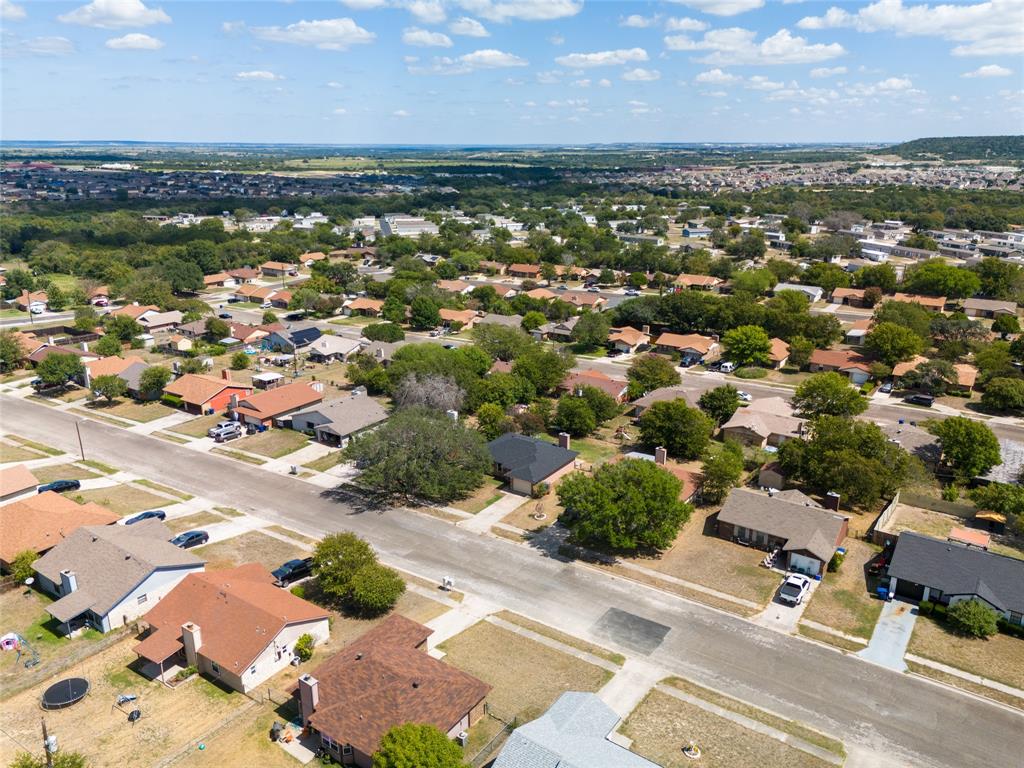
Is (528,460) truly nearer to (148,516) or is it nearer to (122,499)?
(148,516)

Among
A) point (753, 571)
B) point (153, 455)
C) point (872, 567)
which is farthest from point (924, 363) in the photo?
point (153, 455)

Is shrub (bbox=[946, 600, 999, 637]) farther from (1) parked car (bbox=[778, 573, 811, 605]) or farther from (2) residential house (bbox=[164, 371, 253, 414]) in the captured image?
(2) residential house (bbox=[164, 371, 253, 414])

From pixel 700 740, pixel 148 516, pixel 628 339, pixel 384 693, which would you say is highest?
pixel 628 339

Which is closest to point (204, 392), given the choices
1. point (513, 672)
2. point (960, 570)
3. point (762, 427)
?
point (513, 672)

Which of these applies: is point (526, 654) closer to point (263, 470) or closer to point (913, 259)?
point (263, 470)

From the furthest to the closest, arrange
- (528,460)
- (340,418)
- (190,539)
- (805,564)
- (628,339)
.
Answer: (628,339) → (340,418) → (528,460) → (190,539) → (805,564)

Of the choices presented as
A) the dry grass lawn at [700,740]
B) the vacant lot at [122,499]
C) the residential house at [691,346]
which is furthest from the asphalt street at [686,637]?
the residential house at [691,346]
